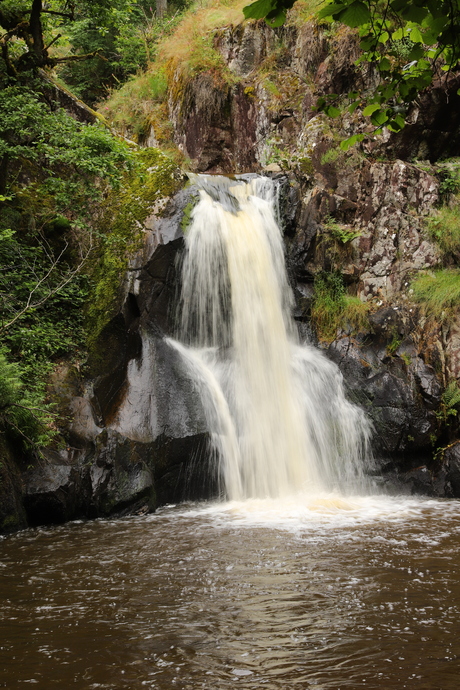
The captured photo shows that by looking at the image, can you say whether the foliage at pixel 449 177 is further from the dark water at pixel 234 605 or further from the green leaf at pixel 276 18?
the green leaf at pixel 276 18

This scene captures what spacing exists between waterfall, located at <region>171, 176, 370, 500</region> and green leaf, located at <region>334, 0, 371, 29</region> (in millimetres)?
6174

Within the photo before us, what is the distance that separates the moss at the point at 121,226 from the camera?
8.41m

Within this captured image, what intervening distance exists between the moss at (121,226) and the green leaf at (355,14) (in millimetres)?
6487

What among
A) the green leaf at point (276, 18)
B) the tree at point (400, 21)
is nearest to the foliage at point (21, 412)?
the tree at point (400, 21)

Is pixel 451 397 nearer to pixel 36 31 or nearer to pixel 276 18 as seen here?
pixel 276 18

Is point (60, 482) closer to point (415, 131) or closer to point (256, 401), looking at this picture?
point (256, 401)

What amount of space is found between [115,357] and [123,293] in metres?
1.09

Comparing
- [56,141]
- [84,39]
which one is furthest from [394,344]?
[84,39]

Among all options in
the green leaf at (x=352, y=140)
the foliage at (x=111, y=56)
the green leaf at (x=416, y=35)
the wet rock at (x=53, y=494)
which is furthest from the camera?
the foliage at (x=111, y=56)

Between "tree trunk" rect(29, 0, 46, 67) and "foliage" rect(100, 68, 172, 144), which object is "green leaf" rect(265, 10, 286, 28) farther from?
"foliage" rect(100, 68, 172, 144)

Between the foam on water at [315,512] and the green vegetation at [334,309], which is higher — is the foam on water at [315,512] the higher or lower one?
the lower one

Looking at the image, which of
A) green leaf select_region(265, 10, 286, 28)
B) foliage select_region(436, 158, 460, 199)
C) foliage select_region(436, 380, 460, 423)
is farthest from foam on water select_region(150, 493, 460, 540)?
foliage select_region(436, 158, 460, 199)

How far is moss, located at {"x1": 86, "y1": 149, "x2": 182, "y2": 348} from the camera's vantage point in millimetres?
8406

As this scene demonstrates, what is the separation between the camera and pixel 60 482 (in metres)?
6.58
